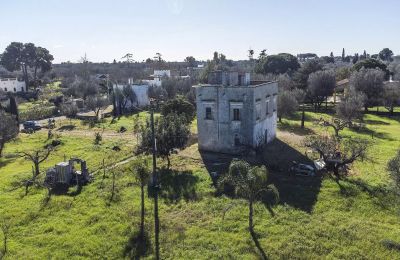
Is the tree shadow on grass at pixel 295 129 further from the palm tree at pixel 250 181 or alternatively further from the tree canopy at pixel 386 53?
the tree canopy at pixel 386 53

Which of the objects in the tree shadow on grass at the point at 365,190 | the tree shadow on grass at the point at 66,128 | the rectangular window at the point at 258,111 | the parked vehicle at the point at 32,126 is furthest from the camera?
the parked vehicle at the point at 32,126

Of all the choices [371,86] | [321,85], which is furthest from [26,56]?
[371,86]

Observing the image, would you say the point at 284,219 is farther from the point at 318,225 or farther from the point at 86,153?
the point at 86,153

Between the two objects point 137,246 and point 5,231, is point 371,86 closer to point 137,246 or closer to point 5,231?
point 137,246

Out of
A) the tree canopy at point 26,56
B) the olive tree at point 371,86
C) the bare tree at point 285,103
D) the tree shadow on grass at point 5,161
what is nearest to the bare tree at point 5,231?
the tree shadow on grass at point 5,161

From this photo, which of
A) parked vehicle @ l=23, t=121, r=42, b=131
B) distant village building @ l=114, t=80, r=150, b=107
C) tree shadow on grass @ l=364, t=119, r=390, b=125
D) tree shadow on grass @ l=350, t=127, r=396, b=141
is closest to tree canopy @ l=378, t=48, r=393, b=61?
tree shadow on grass @ l=364, t=119, r=390, b=125

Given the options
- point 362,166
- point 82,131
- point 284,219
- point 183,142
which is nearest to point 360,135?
point 362,166
